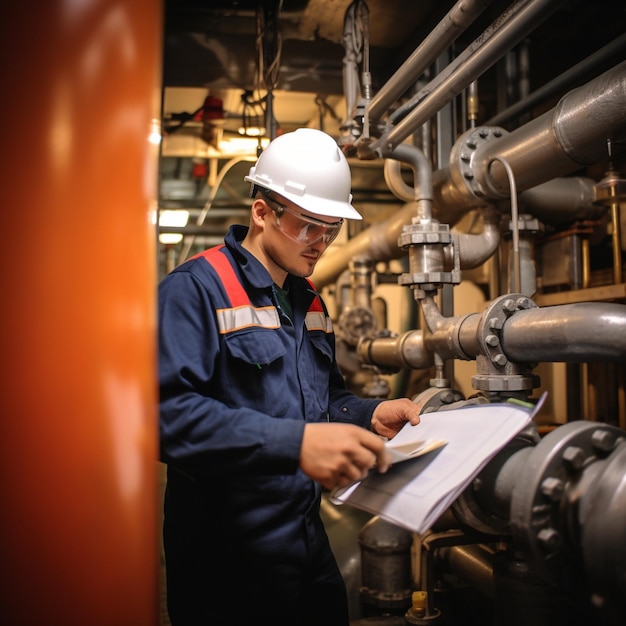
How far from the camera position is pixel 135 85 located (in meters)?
0.59

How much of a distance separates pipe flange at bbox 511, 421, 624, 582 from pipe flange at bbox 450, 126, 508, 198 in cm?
105

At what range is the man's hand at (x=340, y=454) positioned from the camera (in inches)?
33.8

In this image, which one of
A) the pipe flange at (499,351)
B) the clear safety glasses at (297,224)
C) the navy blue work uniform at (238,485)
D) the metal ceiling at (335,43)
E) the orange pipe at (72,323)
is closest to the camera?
the orange pipe at (72,323)

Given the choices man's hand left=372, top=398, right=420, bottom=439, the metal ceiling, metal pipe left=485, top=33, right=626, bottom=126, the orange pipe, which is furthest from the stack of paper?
the metal ceiling

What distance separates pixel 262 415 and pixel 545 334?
65 cm

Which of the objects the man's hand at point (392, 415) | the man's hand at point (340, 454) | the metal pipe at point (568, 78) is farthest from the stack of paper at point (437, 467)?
the metal pipe at point (568, 78)

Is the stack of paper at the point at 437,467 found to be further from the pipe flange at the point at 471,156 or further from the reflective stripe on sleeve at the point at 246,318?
the pipe flange at the point at 471,156

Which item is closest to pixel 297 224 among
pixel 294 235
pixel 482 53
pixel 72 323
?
pixel 294 235

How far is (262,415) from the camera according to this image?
0.93 meters

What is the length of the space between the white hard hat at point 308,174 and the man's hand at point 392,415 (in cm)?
41

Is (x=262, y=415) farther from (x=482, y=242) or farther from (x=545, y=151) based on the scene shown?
(x=482, y=242)

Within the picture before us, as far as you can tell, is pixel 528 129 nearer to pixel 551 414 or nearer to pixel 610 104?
pixel 610 104

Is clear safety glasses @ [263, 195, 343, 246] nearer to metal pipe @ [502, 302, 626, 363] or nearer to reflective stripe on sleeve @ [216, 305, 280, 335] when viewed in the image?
reflective stripe on sleeve @ [216, 305, 280, 335]

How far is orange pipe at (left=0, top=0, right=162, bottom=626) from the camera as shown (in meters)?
0.56
